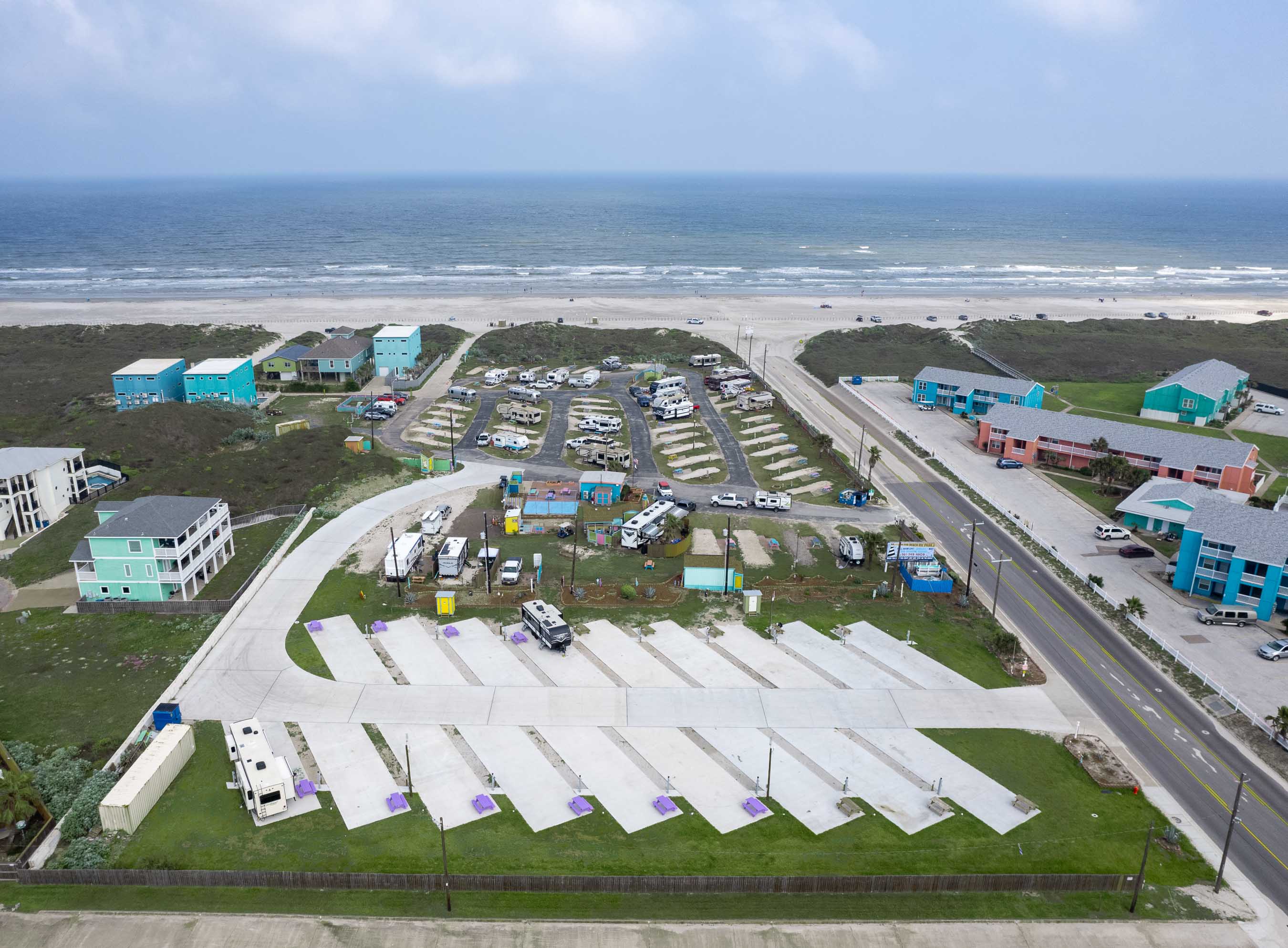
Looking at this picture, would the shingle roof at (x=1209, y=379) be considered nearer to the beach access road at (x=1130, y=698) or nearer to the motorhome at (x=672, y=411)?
the beach access road at (x=1130, y=698)

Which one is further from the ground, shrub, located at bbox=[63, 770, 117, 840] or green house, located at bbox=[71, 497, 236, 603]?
green house, located at bbox=[71, 497, 236, 603]

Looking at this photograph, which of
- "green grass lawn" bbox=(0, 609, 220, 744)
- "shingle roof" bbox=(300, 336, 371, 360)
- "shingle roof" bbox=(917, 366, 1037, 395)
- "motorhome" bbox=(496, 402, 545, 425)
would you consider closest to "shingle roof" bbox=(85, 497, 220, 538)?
"green grass lawn" bbox=(0, 609, 220, 744)

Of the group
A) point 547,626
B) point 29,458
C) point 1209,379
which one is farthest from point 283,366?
point 1209,379

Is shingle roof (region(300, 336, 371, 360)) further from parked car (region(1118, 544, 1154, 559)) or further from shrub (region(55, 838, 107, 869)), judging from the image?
parked car (region(1118, 544, 1154, 559))

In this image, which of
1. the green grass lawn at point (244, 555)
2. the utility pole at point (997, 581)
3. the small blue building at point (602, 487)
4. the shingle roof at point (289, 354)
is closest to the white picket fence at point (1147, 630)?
the utility pole at point (997, 581)

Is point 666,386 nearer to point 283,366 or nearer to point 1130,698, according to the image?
point 283,366
